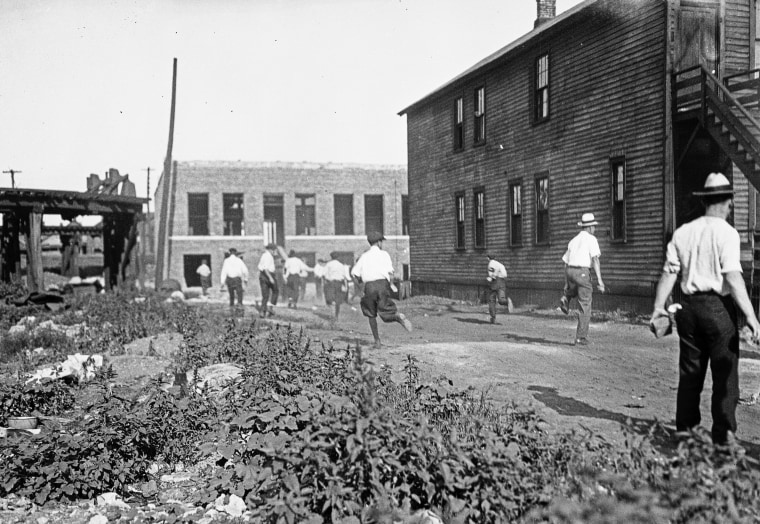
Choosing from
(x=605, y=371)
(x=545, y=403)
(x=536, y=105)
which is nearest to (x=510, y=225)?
(x=536, y=105)

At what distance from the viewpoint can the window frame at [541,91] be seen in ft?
65.0

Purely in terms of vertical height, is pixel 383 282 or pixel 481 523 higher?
pixel 383 282

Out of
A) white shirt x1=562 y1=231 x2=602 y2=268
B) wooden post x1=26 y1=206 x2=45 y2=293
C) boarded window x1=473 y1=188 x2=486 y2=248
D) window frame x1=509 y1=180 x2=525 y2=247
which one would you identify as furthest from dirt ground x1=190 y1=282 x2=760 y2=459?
wooden post x1=26 y1=206 x2=45 y2=293

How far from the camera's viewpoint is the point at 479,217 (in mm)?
24094

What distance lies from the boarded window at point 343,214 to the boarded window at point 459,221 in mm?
19033

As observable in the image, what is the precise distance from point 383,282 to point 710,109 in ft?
26.9

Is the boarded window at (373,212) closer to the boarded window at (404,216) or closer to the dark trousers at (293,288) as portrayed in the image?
the boarded window at (404,216)

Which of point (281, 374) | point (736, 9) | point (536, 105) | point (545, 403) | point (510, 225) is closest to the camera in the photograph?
point (281, 374)

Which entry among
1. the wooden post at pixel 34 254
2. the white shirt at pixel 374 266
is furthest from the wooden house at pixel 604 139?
the wooden post at pixel 34 254

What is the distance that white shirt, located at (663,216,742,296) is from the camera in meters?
4.96

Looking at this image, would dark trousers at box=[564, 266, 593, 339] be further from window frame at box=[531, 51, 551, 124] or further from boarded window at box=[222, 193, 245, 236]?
boarded window at box=[222, 193, 245, 236]

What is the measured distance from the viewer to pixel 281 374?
20.1ft

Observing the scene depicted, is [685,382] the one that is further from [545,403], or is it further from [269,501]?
[269,501]

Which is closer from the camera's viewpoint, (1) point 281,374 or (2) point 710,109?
(1) point 281,374
